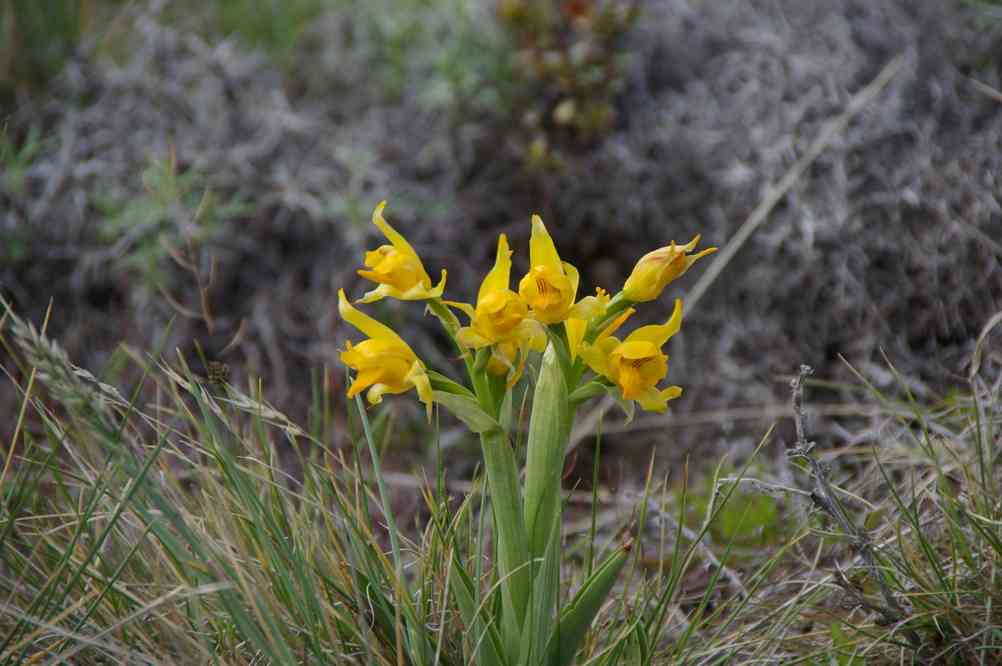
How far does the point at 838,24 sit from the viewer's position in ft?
8.71

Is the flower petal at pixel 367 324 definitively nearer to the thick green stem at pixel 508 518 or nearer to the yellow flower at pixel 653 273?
the thick green stem at pixel 508 518

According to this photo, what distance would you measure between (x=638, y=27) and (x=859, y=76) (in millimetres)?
754

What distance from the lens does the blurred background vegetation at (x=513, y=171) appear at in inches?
94.4

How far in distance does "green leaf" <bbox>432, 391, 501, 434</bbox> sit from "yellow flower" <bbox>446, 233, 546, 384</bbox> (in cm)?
5

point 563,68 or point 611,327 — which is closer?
point 611,327

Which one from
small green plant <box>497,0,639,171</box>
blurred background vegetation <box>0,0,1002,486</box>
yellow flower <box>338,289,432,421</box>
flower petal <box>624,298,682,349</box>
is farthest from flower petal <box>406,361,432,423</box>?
small green plant <box>497,0,639,171</box>

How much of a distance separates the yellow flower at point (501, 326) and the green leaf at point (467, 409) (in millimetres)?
53

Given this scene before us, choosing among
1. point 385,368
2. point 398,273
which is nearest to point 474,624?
point 385,368

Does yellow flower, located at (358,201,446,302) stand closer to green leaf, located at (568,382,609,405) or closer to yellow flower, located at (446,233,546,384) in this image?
yellow flower, located at (446,233,546,384)

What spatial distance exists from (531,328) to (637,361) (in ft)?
0.42

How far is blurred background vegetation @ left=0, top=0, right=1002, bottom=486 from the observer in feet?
7.87

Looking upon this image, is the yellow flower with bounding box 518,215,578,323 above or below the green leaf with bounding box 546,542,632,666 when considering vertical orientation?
above

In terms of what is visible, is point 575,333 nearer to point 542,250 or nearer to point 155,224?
point 542,250

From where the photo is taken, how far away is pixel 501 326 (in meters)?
1.09
